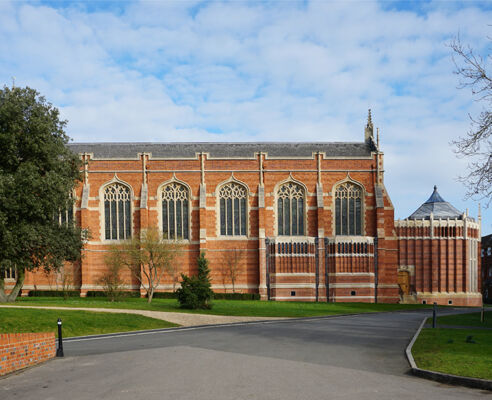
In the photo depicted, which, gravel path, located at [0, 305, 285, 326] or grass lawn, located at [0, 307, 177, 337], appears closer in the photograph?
grass lawn, located at [0, 307, 177, 337]

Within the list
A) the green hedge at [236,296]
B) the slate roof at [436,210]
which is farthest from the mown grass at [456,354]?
the slate roof at [436,210]

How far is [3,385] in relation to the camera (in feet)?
34.7

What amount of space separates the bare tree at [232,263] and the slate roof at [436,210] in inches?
732

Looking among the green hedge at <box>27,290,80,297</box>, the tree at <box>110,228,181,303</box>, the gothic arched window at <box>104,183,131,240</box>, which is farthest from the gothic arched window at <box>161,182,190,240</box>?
the green hedge at <box>27,290,80,297</box>

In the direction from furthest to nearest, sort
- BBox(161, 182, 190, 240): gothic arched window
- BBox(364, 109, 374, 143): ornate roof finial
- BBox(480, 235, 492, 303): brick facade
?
BBox(480, 235, 492, 303): brick facade → BBox(364, 109, 374, 143): ornate roof finial → BBox(161, 182, 190, 240): gothic arched window

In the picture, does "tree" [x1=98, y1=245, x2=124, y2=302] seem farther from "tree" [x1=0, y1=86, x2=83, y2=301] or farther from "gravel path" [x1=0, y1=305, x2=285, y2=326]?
"gravel path" [x1=0, y1=305, x2=285, y2=326]

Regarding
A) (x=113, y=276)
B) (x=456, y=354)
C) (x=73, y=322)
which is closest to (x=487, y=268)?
(x=113, y=276)

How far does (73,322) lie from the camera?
819 inches

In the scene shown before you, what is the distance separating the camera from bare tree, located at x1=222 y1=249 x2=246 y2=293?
147 feet

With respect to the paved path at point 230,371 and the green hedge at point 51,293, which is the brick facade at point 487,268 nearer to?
the green hedge at point 51,293

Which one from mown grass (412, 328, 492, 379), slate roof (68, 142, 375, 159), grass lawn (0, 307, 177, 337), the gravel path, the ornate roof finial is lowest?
the gravel path

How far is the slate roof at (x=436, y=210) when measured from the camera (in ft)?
167

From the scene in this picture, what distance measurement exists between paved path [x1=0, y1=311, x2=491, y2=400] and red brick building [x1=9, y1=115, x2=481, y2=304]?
26439mm

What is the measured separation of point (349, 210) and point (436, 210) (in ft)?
37.9
